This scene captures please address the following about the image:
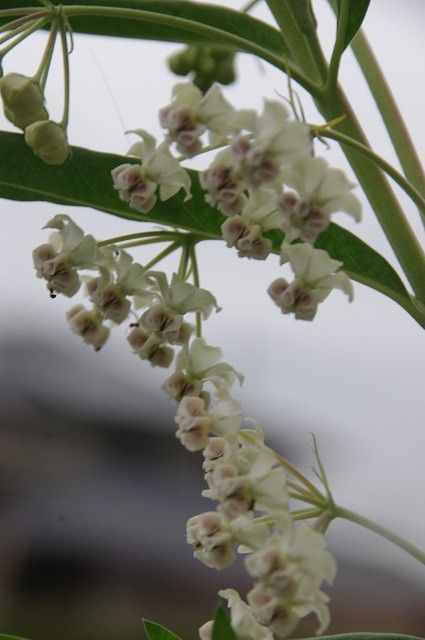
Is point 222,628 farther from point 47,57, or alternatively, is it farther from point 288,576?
point 47,57

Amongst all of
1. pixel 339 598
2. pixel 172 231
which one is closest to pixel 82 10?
pixel 172 231

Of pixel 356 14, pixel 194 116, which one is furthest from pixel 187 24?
pixel 356 14

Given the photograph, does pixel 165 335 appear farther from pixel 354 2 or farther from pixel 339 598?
pixel 339 598

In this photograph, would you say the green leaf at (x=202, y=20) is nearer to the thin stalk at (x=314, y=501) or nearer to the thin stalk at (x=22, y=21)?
the thin stalk at (x=22, y=21)

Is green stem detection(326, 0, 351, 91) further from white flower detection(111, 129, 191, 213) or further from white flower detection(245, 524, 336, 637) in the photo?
white flower detection(245, 524, 336, 637)

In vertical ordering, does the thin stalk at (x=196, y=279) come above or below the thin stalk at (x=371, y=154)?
above

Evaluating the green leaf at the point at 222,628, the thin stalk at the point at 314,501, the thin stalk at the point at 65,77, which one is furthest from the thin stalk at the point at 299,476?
the thin stalk at the point at 65,77

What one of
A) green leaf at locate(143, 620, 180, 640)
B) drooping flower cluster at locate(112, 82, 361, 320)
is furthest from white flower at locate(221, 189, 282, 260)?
green leaf at locate(143, 620, 180, 640)
